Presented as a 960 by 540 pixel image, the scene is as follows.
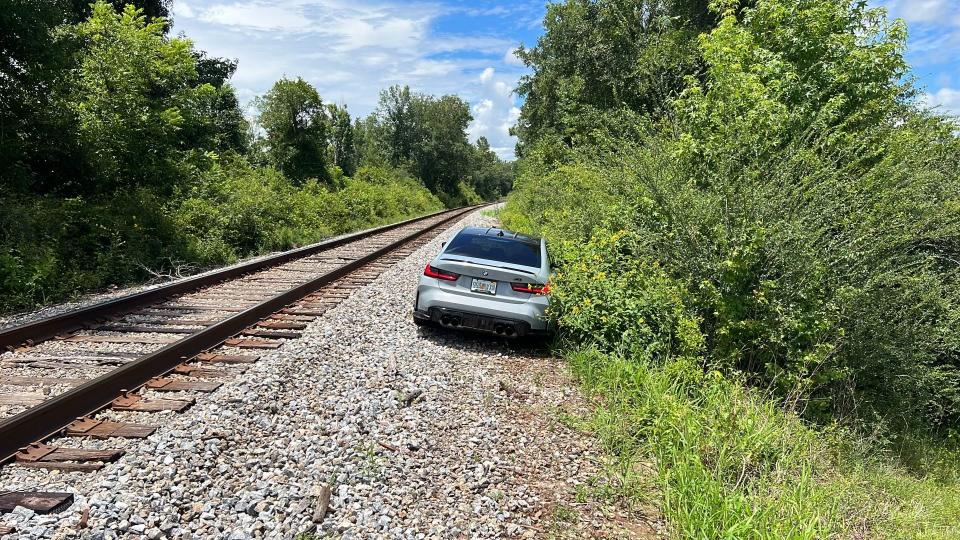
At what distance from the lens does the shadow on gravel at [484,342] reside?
247 inches

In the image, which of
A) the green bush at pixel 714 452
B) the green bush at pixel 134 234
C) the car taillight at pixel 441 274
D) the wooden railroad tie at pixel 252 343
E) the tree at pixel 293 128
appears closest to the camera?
the green bush at pixel 714 452

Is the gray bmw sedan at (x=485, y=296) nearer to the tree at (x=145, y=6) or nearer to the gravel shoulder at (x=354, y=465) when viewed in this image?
the gravel shoulder at (x=354, y=465)

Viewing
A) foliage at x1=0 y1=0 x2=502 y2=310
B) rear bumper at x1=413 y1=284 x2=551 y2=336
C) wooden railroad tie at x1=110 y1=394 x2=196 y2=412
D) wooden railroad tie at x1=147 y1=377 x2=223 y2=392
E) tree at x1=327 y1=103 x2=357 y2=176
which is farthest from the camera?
tree at x1=327 y1=103 x2=357 y2=176

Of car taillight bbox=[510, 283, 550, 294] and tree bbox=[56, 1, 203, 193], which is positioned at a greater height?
tree bbox=[56, 1, 203, 193]

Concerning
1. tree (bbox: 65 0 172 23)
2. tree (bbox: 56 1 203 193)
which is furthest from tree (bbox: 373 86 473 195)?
tree (bbox: 56 1 203 193)

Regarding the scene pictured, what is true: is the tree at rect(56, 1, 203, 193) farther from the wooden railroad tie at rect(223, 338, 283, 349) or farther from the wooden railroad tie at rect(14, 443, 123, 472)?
the wooden railroad tie at rect(14, 443, 123, 472)

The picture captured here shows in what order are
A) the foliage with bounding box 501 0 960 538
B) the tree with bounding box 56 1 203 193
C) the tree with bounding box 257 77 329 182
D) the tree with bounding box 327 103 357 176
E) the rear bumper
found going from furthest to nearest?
the tree with bounding box 327 103 357 176, the tree with bounding box 257 77 329 182, the tree with bounding box 56 1 203 193, the rear bumper, the foliage with bounding box 501 0 960 538

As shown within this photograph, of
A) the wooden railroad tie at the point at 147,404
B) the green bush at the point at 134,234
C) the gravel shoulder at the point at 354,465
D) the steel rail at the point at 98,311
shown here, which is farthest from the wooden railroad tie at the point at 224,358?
the green bush at the point at 134,234

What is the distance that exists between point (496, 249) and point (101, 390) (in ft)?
14.7

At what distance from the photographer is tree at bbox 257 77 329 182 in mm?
32312

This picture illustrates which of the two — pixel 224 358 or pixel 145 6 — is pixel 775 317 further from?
pixel 145 6

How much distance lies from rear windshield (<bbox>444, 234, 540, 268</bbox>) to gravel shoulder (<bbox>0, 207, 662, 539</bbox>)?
175 centimetres

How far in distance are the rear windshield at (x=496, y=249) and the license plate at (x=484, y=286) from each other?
1.40 ft

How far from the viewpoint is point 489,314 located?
603cm
